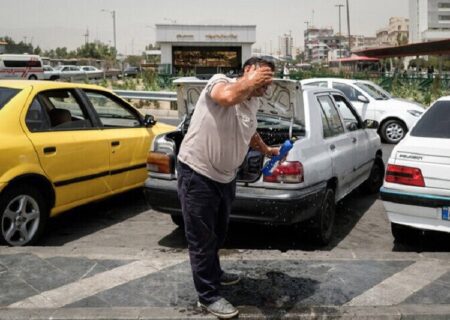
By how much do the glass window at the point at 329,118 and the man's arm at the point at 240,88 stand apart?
271cm

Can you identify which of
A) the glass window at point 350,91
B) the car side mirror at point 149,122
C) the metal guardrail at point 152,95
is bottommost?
the car side mirror at point 149,122

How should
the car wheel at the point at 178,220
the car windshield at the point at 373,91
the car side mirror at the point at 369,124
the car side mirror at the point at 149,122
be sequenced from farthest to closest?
the car windshield at the point at 373,91 < the car side mirror at the point at 369,124 < the car side mirror at the point at 149,122 < the car wheel at the point at 178,220

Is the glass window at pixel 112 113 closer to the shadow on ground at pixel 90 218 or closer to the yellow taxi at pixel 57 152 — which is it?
the yellow taxi at pixel 57 152

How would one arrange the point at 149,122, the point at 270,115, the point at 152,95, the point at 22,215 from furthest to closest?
the point at 152,95, the point at 149,122, the point at 270,115, the point at 22,215

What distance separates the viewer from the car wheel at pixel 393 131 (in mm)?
13336

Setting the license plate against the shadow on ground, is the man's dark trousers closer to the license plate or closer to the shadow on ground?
the license plate

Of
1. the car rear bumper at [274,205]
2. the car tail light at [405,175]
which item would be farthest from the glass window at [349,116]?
the car rear bumper at [274,205]

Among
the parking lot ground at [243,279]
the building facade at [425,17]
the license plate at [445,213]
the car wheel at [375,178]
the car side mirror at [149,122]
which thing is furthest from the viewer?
the building facade at [425,17]

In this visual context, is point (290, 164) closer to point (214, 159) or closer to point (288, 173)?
point (288, 173)

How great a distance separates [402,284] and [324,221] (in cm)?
130

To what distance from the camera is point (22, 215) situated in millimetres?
5062

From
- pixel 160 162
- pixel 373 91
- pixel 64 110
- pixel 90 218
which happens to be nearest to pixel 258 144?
pixel 160 162

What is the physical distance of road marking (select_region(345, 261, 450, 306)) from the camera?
151 inches

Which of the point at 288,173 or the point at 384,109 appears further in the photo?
the point at 384,109
